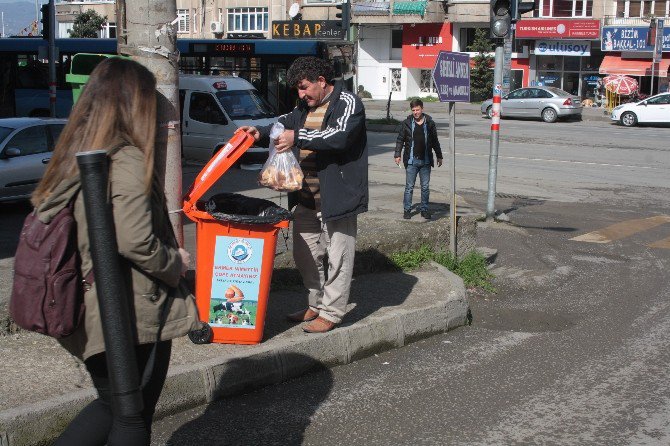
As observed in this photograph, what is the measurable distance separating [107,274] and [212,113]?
17.9 m

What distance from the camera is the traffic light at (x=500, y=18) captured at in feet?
39.9

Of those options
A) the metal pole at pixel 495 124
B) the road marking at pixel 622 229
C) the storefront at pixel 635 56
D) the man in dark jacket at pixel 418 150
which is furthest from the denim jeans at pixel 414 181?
the storefront at pixel 635 56

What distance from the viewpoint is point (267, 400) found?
547 centimetres

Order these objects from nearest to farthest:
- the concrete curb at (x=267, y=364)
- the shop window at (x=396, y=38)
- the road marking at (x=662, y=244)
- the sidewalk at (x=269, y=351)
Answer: the concrete curb at (x=267, y=364) < the sidewalk at (x=269, y=351) < the road marking at (x=662, y=244) < the shop window at (x=396, y=38)

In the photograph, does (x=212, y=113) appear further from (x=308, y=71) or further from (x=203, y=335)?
(x=203, y=335)

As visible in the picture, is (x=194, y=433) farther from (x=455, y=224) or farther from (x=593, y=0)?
(x=593, y=0)

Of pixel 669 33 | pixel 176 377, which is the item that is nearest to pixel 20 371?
pixel 176 377

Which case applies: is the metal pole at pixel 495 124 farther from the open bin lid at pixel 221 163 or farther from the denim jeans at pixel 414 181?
the open bin lid at pixel 221 163

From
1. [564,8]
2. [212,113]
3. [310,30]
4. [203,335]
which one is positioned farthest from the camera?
[564,8]

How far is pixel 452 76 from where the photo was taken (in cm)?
941

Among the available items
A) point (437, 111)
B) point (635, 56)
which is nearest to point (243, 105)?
point (437, 111)

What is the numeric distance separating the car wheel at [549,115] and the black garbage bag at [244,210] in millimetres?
31782

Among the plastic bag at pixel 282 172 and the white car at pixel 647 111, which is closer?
the plastic bag at pixel 282 172

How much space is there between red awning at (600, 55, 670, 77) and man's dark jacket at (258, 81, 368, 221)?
42.8m
